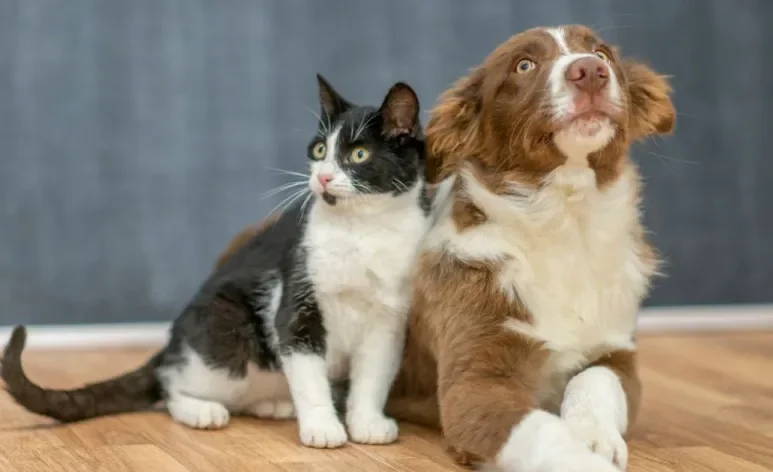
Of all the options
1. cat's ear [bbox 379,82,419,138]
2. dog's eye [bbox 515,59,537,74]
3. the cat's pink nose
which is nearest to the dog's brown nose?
dog's eye [bbox 515,59,537,74]

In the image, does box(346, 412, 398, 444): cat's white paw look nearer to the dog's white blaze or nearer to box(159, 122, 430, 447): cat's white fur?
box(159, 122, 430, 447): cat's white fur

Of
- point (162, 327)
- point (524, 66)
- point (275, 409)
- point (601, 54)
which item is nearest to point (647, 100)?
point (601, 54)

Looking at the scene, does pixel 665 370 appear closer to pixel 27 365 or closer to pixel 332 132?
pixel 332 132

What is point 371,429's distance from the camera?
75.9 inches

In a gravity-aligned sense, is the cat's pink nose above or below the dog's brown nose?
below

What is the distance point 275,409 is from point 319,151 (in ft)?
1.83

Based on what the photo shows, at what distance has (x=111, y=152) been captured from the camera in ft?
11.0

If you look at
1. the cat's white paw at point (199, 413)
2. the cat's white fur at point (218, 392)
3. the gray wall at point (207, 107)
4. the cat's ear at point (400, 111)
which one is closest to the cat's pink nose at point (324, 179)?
the cat's ear at point (400, 111)

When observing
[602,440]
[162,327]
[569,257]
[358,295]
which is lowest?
[162,327]

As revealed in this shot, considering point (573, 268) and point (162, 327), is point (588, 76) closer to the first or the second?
point (573, 268)

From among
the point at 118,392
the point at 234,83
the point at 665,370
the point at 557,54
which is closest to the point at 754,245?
the point at 665,370

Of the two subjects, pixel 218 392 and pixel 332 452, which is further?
pixel 218 392

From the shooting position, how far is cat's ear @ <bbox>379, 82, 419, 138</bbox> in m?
1.97

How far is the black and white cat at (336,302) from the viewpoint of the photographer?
1.95 m
